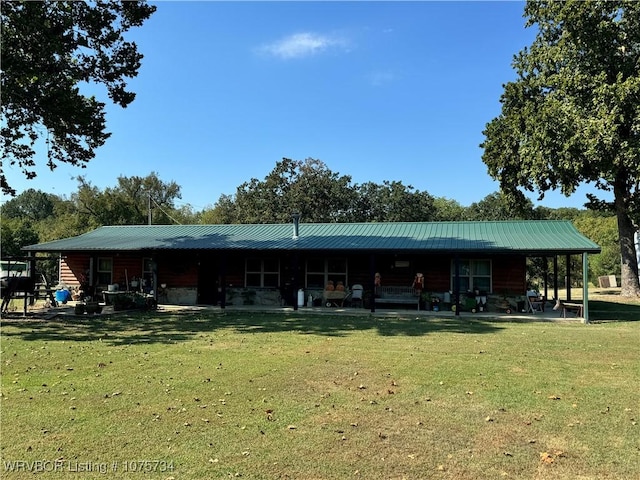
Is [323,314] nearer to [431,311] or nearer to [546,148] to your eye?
[431,311]

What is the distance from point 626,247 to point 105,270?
2503 cm

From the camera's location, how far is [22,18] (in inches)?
492

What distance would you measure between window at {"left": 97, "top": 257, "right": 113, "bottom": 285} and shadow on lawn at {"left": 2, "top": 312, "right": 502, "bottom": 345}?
6.80 metres

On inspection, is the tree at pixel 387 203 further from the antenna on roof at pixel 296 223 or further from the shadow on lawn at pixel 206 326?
the shadow on lawn at pixel 206 326

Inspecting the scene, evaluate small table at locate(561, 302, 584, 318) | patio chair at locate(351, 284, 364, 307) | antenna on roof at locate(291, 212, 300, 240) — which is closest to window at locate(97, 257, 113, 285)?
antenna on roof at locate(291, 212, 300, 240)

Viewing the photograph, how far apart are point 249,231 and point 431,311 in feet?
30.8

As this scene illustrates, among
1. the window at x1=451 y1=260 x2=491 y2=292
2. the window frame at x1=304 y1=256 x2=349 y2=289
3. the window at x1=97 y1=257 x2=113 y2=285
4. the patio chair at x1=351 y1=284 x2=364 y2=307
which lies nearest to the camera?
the window at x1=451 y1=260 x2=491 y2=292

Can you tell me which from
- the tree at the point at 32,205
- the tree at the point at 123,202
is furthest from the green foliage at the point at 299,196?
the tree at the point at 32,205

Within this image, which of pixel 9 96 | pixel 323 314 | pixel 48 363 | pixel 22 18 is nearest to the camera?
pixel 48 363

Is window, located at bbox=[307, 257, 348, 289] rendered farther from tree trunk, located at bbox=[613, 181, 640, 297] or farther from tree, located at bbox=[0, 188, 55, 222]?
tree, located at bbox=[0, 188, 55, 222]

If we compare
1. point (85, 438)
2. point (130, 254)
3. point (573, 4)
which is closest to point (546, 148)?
point (573, 4)

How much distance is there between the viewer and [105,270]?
72.4 feet

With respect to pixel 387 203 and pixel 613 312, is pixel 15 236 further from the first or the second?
pixel 613 312

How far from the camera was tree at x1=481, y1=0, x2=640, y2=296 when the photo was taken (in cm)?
2019
